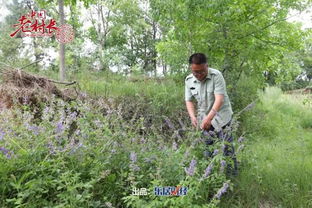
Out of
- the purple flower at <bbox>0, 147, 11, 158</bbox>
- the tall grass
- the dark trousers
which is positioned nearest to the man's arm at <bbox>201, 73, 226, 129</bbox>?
the dark trousers

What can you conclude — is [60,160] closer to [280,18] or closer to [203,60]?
[203,60]

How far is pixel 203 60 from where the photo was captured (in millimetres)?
2711

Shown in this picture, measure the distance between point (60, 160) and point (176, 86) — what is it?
12.6 ft

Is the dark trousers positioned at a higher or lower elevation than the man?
lower

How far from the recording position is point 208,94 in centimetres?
293

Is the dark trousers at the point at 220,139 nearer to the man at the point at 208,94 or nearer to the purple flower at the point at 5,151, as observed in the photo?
the man at the point at 208,94

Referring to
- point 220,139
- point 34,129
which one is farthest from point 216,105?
point 34,129

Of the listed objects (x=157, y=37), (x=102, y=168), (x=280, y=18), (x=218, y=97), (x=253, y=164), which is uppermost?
(x=157, y=37)

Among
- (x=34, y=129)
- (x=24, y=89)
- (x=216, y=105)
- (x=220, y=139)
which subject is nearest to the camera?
(x=34, y=129)

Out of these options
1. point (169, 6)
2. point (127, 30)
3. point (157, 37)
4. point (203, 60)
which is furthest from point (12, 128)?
point (157, 37)

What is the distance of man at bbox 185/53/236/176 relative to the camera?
8.86ft

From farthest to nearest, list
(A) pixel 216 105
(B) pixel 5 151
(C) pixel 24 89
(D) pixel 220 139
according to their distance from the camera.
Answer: (C) pixel 24 89
(A) pixel 216 105
(D) pixel 220 139
(B) pixel 5 151

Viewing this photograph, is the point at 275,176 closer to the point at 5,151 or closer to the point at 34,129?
the point at 34,129

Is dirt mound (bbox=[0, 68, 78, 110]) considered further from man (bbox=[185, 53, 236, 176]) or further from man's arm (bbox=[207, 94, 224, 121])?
man's arm (bbox=[207, 94, 224, 121])
